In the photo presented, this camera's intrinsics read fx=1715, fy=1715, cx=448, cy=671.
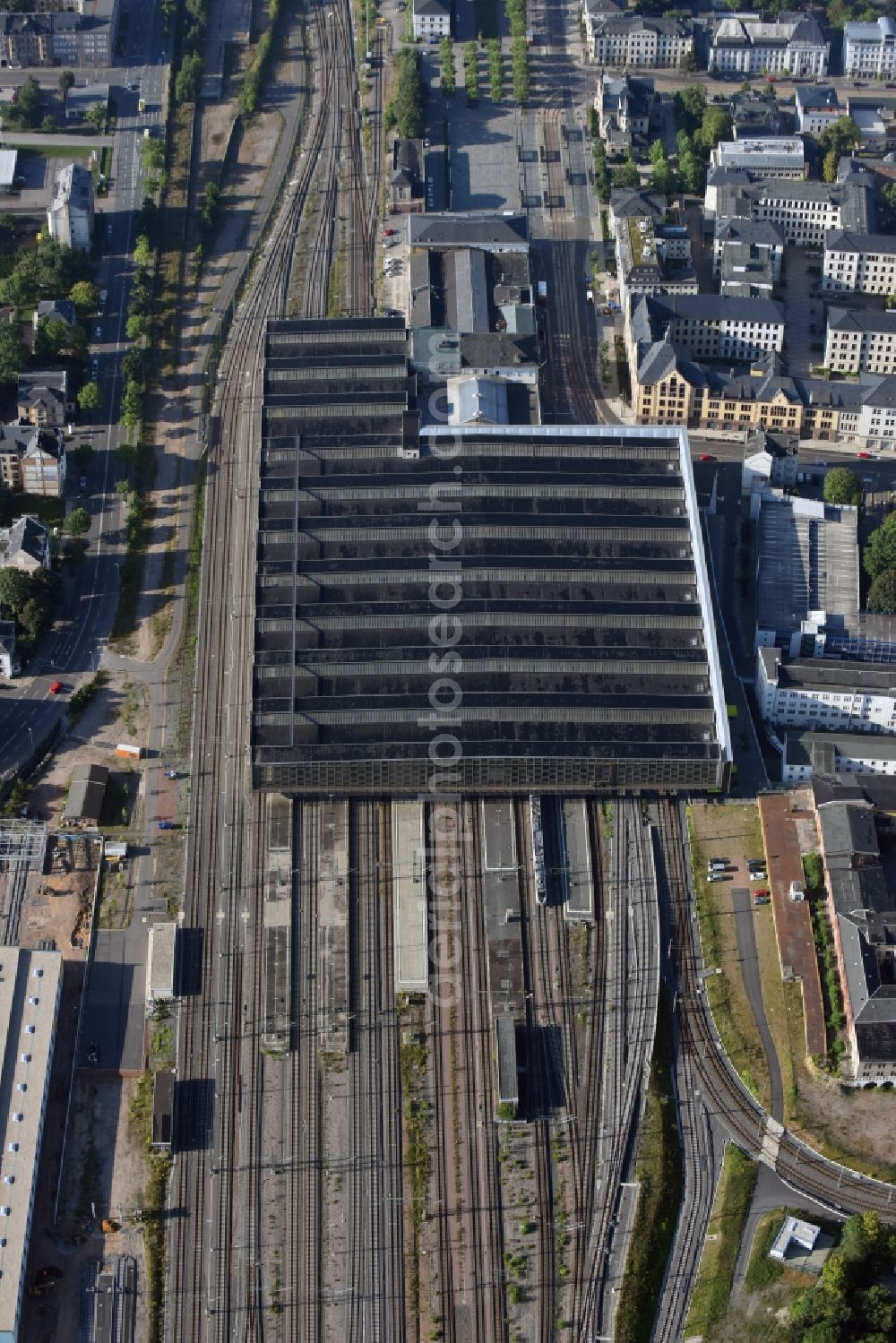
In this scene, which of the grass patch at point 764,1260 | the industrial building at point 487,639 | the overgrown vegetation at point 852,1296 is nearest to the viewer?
the overgrown vegetation at point 852,1296

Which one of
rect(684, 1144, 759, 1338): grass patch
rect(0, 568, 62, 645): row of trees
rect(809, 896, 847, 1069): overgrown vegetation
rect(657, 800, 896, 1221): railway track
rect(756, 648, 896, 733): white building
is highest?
rect(0, 568, 62, 645): row of trees

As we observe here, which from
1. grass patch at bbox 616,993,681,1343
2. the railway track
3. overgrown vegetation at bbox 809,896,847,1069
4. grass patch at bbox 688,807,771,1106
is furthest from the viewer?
overgrown vegetation at bbox 809,896,847,1069

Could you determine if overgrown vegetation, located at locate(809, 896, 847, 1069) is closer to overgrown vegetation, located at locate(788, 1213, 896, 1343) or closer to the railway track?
the railway track

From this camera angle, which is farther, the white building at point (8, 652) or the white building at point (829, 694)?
the white building at point (8, 652)

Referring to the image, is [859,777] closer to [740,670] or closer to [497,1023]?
[740,670]

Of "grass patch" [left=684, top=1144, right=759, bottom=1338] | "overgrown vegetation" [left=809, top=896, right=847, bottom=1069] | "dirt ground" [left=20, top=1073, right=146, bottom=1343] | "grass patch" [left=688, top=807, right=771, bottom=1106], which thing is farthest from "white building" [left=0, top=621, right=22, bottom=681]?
"grass patch" [left=684, top=1144, right=759, bottom=1338]

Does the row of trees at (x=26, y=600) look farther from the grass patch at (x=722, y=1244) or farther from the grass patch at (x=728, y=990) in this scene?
the grass patch at (x=722, y=1244)

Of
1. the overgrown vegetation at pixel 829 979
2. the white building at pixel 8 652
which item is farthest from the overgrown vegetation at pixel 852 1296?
the white building at pixel 8 652
